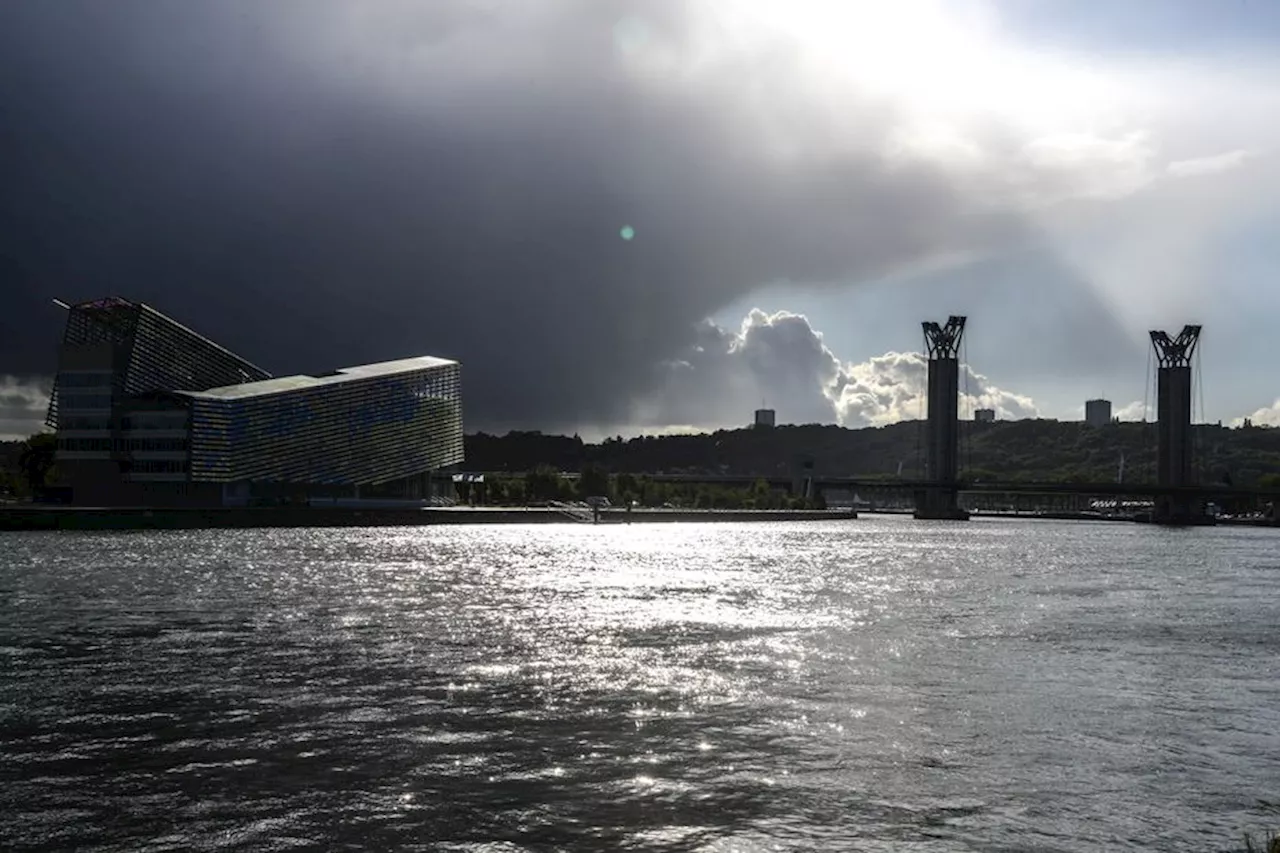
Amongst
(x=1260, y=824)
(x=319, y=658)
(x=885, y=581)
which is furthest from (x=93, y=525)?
(x=1260, y=824)

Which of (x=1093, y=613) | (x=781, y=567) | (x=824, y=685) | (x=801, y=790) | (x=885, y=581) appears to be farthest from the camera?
(x=781, y=567)

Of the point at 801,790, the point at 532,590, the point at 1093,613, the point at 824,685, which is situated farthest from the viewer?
the point at 532,590

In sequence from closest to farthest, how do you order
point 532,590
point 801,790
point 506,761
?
point 801,790, point 506,761, point 532,590

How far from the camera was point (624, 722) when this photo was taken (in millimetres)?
28953

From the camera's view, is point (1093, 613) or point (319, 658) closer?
point (319, 658)

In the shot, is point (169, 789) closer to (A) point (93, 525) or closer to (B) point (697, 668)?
(B) point (697, 668)

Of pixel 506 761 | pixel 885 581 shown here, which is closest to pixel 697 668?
pixel 506 761

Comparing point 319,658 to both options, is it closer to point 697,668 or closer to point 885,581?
point 697,668

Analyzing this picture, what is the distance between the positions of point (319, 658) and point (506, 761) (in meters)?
16.4

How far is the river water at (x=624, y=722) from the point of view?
2030 centimetres

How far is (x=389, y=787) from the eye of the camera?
73.0ft

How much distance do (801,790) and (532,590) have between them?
4779 cm

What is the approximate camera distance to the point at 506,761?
80.6ft

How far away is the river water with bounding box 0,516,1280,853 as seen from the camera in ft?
66.6
